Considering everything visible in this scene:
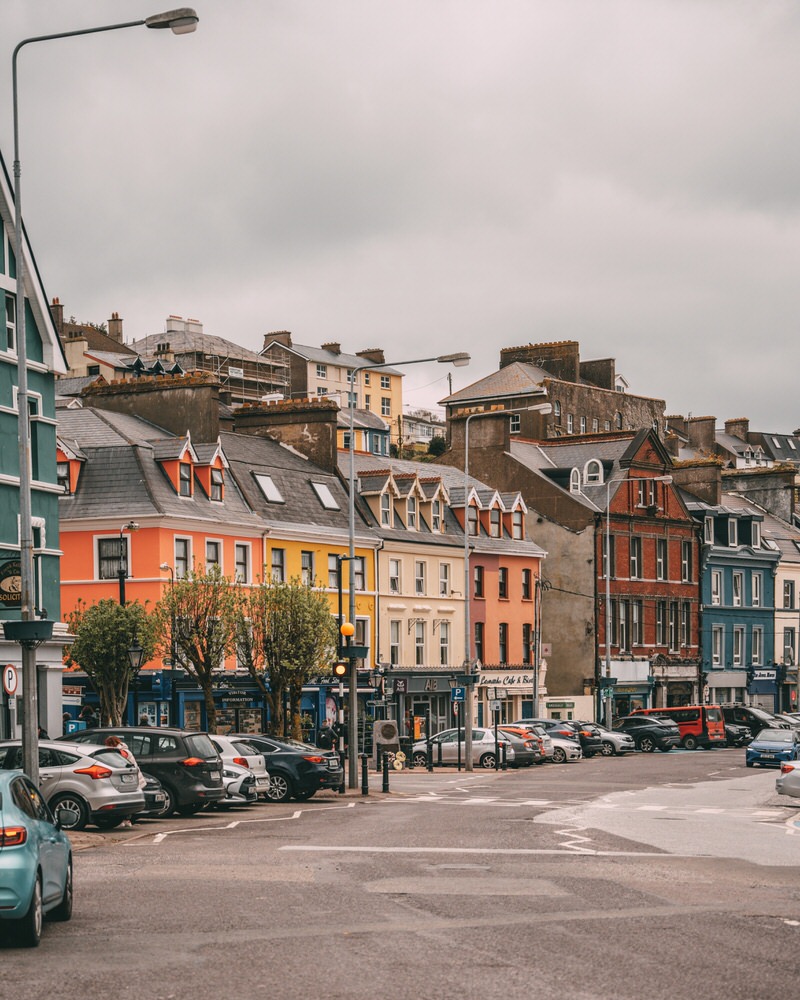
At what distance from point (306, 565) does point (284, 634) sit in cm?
1214

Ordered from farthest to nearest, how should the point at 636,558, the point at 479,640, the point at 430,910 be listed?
the point at 636,558 < the point at 479,640 < the point at 430,910

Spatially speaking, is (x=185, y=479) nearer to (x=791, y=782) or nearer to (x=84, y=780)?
(x=791, y=782)

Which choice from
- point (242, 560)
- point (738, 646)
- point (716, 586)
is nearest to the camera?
point (242, 560)

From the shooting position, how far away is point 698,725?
68.4 m

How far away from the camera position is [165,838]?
25.6m

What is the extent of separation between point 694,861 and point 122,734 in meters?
12.6

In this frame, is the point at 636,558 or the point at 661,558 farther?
the point at 661,558

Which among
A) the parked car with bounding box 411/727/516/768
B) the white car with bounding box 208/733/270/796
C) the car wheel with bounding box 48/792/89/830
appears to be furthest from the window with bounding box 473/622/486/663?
the car wheel with bounding box 48/792/89/830

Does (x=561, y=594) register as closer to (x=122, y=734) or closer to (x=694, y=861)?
(x=122, y=734)

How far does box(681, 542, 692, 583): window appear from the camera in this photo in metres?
87.1

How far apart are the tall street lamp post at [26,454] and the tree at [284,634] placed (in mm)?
23802

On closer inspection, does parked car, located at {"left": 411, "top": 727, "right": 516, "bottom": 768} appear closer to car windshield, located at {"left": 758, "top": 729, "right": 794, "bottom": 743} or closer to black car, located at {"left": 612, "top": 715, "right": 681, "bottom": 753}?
car windshield, located at {"left": 758, "top": 729, "right": 794, "bottom": 743}

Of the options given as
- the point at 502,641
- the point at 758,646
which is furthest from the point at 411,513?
the point at 758,646

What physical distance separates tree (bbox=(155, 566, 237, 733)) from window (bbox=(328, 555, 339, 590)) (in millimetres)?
14371
